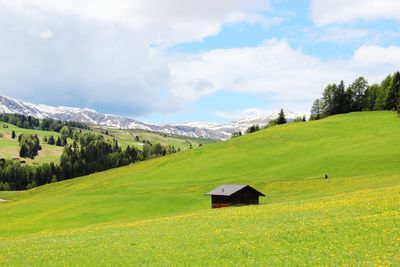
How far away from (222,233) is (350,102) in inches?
6599

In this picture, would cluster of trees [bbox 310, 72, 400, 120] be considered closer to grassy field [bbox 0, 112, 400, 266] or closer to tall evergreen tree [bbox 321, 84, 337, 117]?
tall evergreen tree [bbox 321, 84, 337, 117]

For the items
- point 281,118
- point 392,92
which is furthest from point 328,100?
point 392,92

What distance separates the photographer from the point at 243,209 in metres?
56.0

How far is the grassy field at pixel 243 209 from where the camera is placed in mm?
24828

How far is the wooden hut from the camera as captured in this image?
70562 mm

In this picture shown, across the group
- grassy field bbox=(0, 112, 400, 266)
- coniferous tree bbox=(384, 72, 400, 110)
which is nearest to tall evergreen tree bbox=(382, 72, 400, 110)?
coniferous tree bbox=(384, 72, 400, 110)

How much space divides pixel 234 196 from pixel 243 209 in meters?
16.4

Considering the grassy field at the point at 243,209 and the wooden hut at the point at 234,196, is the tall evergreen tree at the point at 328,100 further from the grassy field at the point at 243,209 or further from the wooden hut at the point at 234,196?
the wooden hut at the point at 234,196

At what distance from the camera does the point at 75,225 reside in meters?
62.6

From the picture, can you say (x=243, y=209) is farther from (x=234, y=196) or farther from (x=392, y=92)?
(x=392, y=92)

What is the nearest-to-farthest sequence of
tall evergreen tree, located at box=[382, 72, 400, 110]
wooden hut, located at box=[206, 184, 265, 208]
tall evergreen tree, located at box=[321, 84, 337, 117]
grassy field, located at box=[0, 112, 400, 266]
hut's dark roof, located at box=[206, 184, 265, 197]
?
1. grassy field, located at box=[0, 112, 400, 266]
2. hut's dark roof, located at box=[206, 184, 265, 197]
3. wooden hut, located at box=[206, 184, 265, 208]
4. tall evergreen tree, located at box=[382, 72, 400, 110]
5. tall evergreen tree, located at box=[321, 84, 337, 117]

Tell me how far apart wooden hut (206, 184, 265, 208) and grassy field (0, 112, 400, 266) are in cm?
267

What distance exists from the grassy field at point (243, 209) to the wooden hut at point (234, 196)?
8.75 ft

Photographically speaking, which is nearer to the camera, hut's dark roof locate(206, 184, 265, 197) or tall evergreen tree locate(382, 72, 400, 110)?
hut's dark roof locate(206, 184, 265, 197)
